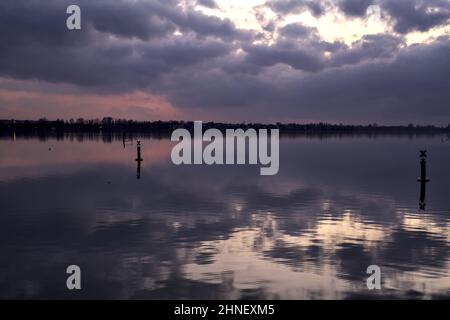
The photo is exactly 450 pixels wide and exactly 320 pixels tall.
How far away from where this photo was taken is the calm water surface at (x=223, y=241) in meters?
18.4

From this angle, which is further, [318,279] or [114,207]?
[114,207]

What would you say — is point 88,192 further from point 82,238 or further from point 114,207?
point 82,238

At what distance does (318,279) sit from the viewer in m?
19.1

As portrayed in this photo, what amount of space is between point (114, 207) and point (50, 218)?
19.4 ft

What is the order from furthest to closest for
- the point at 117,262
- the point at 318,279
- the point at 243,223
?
the point at 243,223
the point at 117,262
the point at 318,279

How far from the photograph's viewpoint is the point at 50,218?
1288 inches

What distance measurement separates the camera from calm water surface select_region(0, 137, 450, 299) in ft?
60.3

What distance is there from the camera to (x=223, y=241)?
25.8m

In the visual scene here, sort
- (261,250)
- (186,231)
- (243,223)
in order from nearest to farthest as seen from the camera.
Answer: (261,250) → (186,231) → (243,223)
